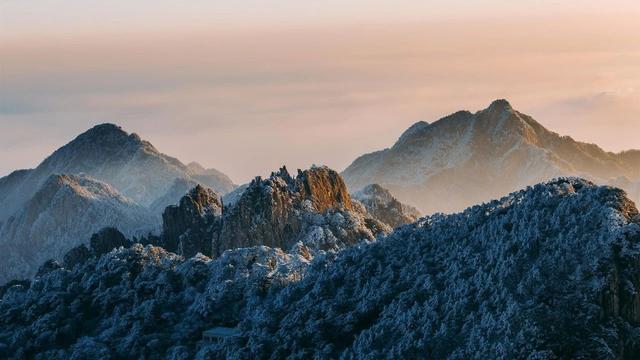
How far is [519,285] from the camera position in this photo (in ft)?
647

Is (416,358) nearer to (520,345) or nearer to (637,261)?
(520,345)

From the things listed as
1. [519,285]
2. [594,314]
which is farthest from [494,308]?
[594,314]

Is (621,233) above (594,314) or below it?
above

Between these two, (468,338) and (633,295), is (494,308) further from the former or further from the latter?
(633,295)

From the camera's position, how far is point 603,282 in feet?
616

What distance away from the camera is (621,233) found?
194000mm

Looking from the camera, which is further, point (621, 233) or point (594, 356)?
point (621, 233)

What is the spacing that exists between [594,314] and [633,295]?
5885mm

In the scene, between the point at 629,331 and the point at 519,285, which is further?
the point at 519,285

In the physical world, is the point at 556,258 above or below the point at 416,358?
above

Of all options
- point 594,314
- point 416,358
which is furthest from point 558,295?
point 416,358

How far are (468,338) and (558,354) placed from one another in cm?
1691

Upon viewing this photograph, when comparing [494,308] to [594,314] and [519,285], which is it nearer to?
[519,285]

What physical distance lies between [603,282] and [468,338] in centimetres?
2123
